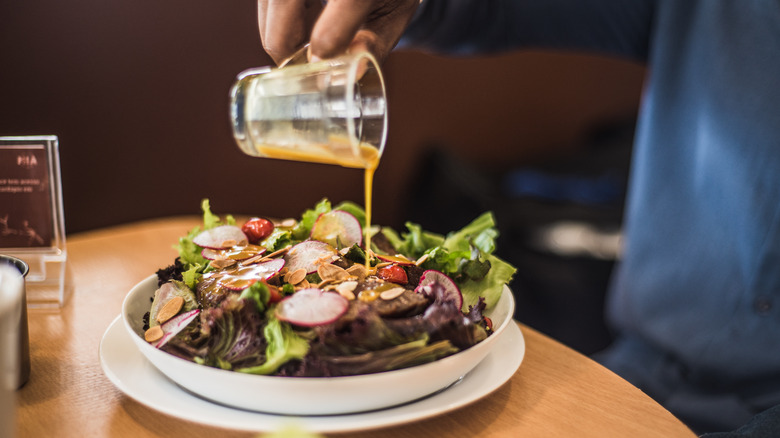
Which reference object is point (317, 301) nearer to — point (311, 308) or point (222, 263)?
point (311, 308)

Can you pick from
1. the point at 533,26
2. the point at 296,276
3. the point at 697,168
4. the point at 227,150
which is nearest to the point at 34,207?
the point at 296,276

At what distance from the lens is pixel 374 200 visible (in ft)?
13.1

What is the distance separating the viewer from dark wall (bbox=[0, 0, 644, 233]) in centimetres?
265

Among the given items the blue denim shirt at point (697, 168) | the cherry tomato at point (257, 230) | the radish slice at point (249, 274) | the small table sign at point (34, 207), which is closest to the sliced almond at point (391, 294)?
the radish slice at point (249, 274)

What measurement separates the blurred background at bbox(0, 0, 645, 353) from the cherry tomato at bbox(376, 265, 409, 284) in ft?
6.87

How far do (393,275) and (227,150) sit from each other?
2.38 metres

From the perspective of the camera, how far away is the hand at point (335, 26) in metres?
1.03

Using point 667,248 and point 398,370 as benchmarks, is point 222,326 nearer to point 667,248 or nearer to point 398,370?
point 398,370

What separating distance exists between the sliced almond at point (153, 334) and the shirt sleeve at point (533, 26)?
1.15 metres

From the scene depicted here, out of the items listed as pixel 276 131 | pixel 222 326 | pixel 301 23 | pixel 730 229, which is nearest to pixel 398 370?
pixel 222 326

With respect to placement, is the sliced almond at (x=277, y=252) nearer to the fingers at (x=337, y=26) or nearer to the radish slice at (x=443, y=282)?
the radish slice at (x=443, y=282)

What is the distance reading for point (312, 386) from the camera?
0.81m

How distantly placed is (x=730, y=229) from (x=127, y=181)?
101 inches

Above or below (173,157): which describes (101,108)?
above
